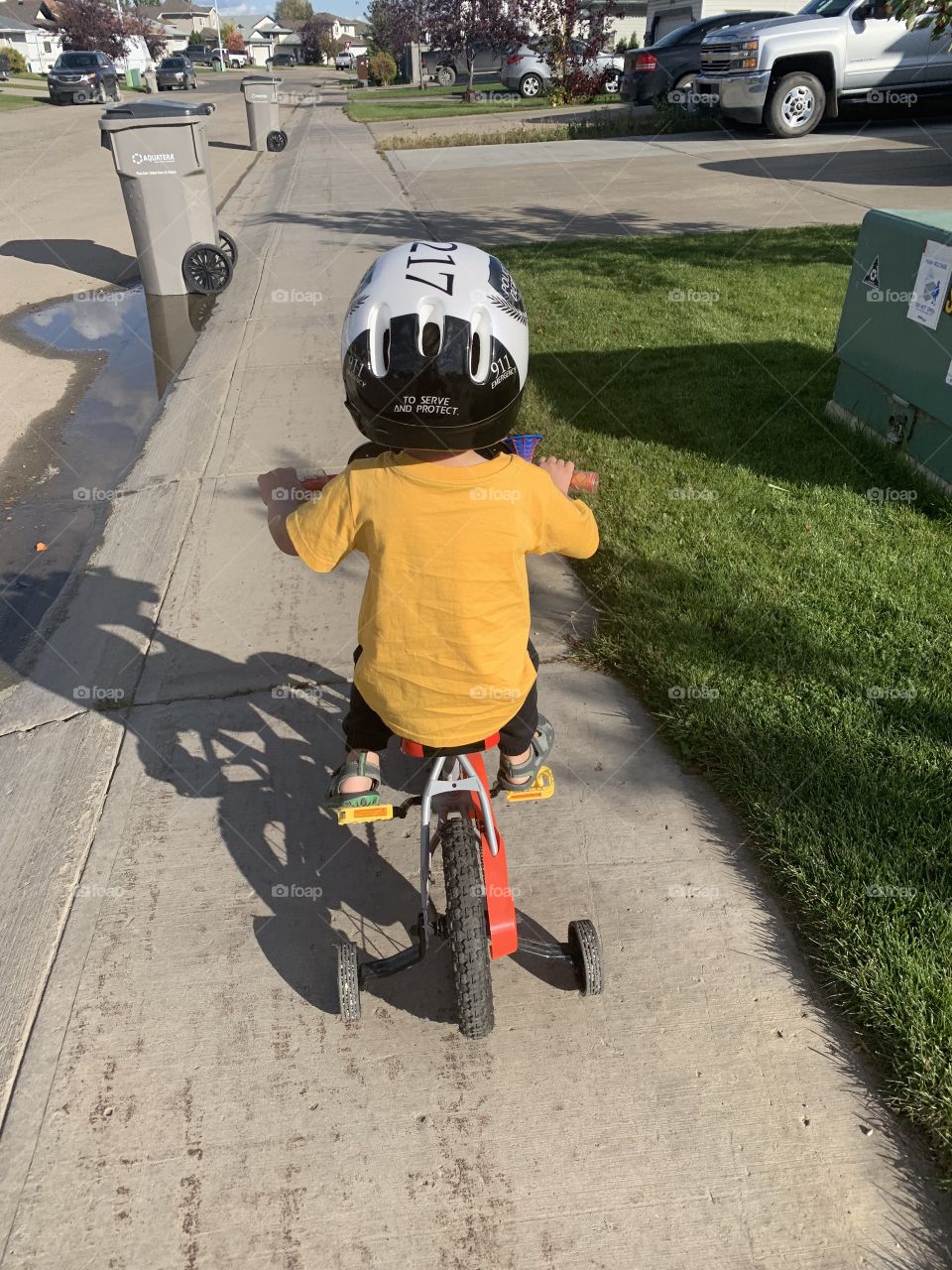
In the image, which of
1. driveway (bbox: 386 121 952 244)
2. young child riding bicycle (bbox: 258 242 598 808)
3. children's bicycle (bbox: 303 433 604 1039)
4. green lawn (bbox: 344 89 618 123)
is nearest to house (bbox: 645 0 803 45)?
green lawn (bbox: 344 89 618 123)

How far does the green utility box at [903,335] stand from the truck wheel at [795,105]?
12.2 meters

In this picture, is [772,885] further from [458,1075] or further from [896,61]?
[896,61]

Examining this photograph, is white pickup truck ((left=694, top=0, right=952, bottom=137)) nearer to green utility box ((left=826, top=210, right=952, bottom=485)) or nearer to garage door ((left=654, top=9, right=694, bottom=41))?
green utility box ((left=826, top=210, right=952, bottom=485))

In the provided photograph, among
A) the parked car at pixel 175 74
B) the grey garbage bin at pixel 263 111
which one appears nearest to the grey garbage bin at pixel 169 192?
the grey garbage bin at pixel 263 111

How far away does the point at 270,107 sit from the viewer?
68.5ft

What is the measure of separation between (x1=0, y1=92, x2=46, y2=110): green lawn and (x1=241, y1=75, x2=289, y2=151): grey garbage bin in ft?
65.4

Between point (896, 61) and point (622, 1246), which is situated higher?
point (896, 61)

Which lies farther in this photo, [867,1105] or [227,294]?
[227,294]

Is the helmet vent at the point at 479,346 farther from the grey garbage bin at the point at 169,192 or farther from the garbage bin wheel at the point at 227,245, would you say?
the garbage bin wheel at the point at 227,245

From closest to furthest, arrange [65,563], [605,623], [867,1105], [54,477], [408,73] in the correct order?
[867,1105] < [605,623] < [65,563] < [54,477] < [408,73]

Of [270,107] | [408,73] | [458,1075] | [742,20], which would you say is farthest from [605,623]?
[408,73]

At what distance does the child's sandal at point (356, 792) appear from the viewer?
8.18 ft

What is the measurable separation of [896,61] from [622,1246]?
17353 mm

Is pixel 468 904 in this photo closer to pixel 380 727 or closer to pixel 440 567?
pixel 380 727
